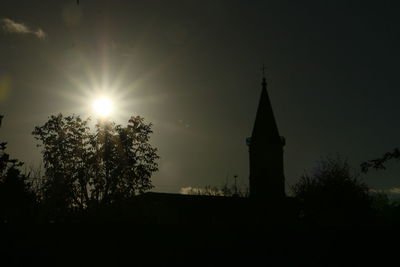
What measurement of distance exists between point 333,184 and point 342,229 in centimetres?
3207

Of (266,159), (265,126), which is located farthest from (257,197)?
(265,126)

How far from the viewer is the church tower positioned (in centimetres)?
4806

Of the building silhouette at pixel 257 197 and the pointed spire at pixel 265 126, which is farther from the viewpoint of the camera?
the pointed spire at pixel 265 126

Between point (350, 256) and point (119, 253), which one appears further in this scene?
point (350, 256)

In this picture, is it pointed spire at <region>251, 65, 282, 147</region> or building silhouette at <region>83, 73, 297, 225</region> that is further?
pointed spire at <region>251, 65, 282, 147</region>

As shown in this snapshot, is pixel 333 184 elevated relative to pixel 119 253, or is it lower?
elevated

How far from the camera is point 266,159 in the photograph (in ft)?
160

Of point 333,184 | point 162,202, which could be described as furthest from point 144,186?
point 333,184

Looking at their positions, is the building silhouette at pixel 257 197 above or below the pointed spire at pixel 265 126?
below

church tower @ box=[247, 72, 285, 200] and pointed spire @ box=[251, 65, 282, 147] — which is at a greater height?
pointed spire @ box=[251, 65, 282, 147]

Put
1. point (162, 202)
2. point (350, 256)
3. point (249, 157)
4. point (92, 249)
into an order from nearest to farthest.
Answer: point (92, 249) → point (350, 256) → point (162, 202) → point (249, 157)

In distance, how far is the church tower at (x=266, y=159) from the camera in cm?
4806

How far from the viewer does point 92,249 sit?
31.2ft

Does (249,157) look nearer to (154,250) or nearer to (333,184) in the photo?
(333,184)
